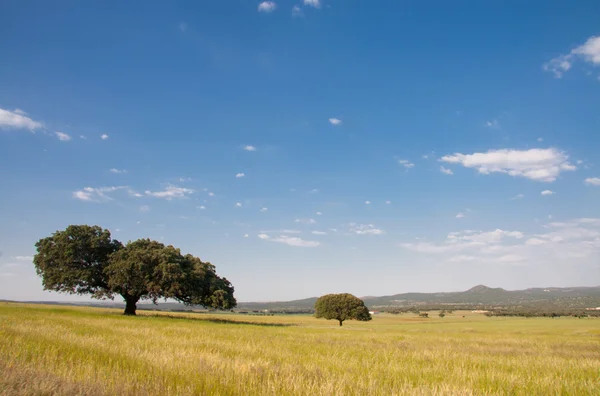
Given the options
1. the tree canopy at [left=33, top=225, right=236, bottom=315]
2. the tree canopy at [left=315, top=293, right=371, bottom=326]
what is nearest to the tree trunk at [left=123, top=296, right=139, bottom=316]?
the tree canopy at [left=33, top=225, right=236, bottom=315]

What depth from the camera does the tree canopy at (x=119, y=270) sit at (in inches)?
1710

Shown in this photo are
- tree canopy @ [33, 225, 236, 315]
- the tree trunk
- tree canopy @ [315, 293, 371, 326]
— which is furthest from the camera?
tree canopy @ [315, 293, 371, 326]

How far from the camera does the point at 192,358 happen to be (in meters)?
8.22

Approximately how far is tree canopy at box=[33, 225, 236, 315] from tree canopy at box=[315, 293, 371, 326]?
46.4m

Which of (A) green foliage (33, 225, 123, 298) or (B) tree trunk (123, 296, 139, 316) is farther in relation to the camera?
(B) tree trunk (123, 296, 139, 316)

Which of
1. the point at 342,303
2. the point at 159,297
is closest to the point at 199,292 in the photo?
the point at 159,297

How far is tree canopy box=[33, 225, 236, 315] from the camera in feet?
143

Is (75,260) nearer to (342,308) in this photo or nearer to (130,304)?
(130,304)

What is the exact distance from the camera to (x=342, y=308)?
8944 centimetres

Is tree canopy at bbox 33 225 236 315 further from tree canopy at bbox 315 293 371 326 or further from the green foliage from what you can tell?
tree canopy at bbox 315 293 371 326

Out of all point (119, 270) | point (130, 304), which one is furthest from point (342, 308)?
point (119, 270)

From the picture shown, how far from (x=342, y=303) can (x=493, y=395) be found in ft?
286

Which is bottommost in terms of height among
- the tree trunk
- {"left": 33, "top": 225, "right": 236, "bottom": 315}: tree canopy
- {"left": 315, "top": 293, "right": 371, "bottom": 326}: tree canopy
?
{"left": 315, "top": 293, "right": 371, "bottom": 326}: tree canopy

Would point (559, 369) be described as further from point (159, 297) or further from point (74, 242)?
point (74, 242)
